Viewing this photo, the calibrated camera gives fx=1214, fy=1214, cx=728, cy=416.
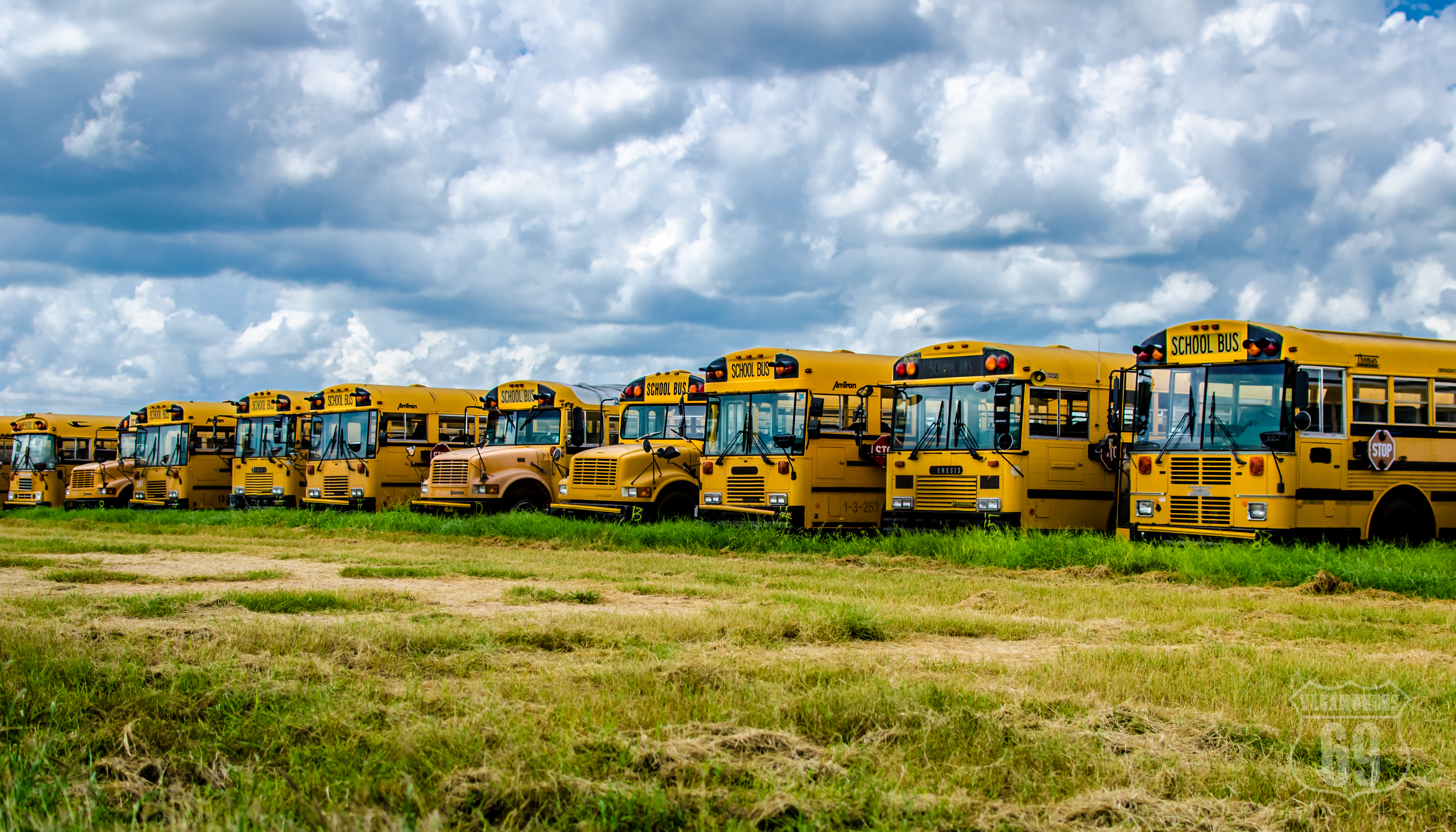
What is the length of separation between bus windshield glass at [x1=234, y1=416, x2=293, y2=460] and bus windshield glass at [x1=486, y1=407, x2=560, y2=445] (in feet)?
21.6

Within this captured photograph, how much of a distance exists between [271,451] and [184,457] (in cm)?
348

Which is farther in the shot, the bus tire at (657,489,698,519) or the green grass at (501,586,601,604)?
the bus tire at (657,489,698,519)

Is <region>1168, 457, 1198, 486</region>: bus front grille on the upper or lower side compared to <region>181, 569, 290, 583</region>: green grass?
upper

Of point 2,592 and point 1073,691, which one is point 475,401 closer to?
point 2,592

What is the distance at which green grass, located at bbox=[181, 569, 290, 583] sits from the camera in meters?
11.6

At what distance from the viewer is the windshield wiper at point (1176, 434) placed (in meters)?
14.0

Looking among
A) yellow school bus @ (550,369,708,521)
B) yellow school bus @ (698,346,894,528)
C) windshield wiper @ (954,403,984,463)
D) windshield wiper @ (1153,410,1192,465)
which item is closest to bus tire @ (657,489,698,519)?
yellow school bus @ (550,369,708,521)

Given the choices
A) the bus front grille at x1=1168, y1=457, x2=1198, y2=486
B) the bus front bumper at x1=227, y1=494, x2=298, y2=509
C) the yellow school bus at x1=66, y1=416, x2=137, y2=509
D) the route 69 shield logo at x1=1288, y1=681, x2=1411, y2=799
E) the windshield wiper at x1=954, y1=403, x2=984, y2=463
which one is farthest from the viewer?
the yellow school bus at x1=66, y1=416, x2=137, y2=509

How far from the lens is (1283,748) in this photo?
4969 mm

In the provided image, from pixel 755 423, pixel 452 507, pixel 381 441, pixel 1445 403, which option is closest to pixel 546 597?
pixel 755 423

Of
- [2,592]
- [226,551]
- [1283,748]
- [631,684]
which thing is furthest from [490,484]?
[1283,748]

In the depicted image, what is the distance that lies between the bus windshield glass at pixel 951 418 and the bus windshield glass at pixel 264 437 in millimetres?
16654

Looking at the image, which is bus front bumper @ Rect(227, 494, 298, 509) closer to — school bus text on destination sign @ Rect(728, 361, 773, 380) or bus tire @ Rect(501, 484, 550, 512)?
bus tire @ Rect(501, 484, 550, 512)

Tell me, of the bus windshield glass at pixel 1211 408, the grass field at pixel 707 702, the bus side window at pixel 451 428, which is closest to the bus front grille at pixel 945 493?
the bus windshield glass at pixel 1211 408
